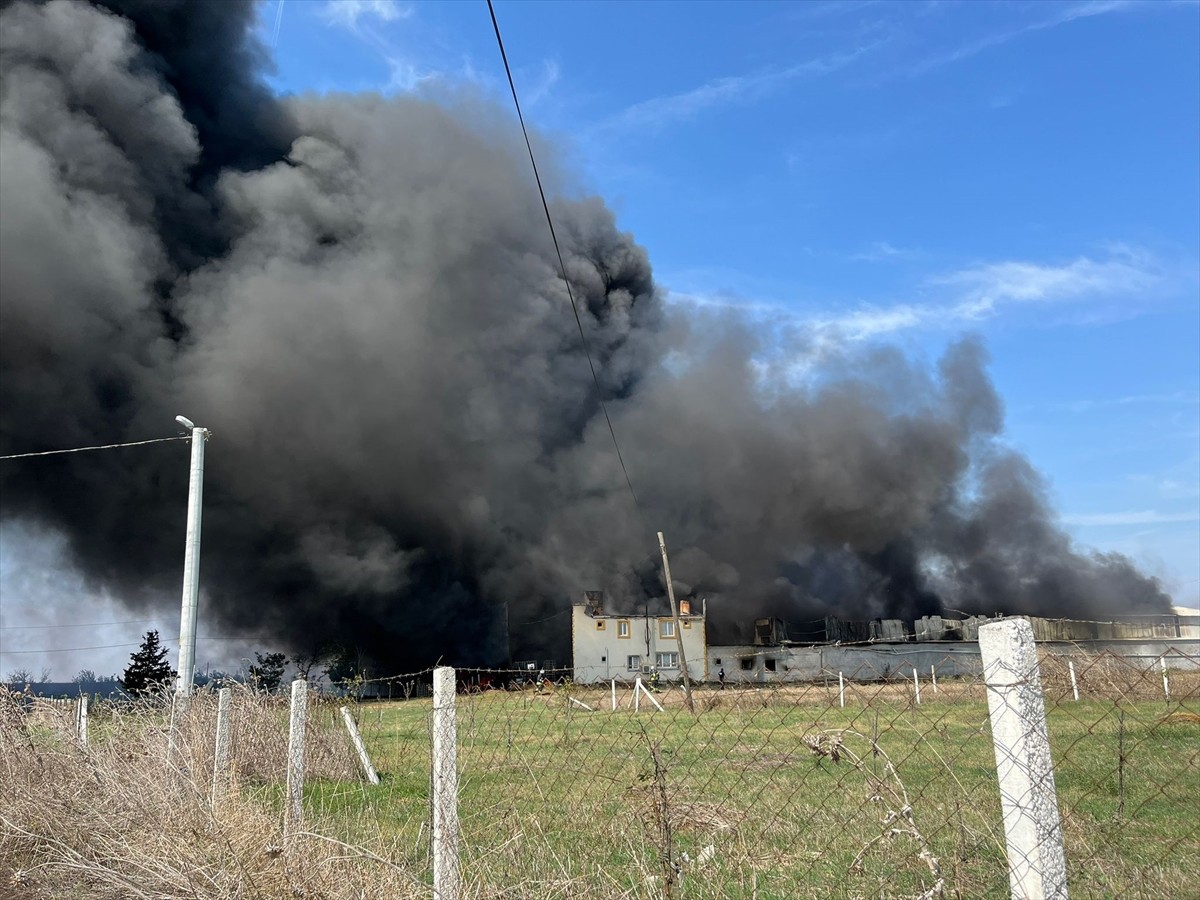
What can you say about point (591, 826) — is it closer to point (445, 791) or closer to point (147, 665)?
point (445, 791)

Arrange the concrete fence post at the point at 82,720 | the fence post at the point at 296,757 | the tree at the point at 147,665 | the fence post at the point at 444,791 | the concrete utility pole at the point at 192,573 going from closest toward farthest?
the fence post at the point at 444,791 < the fence post at the point at 296,757 < the concrete fence post at the point at 82,720 < the concrete utility pole at the point at 192,573 < the tree at the point at 147,665

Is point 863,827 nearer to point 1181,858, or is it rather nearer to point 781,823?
point 781,823

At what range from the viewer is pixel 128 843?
17.1 feet

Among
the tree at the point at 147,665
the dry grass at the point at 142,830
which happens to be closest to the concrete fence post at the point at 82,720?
the dry grass at the point at 142,830

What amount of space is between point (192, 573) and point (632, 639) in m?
48.5

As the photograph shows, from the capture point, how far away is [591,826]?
650cm

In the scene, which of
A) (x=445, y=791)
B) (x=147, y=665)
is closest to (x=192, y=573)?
(x=445, y=791)

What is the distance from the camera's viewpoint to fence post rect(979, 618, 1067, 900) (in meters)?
2.50

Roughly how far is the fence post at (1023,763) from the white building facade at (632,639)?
185 ft

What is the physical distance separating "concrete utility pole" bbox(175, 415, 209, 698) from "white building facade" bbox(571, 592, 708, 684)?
4679 cm

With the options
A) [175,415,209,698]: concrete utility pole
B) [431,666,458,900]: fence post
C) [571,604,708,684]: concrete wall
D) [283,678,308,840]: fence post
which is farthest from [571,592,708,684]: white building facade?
[431,666,458,900]: fence post

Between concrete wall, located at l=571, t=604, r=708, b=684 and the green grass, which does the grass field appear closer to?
the green grass

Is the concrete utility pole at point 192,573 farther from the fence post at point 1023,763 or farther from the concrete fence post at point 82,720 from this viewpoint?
the fence post at point 1023,763

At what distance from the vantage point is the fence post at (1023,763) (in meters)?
2.50
